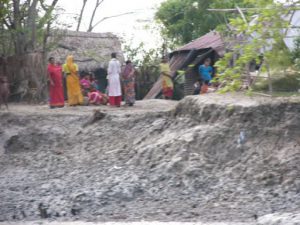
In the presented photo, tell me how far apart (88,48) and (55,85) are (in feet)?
31.7

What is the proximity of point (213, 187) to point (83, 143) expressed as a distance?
12.1 feet

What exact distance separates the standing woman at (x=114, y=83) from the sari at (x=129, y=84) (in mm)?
172

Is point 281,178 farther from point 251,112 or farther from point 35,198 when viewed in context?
point 35,198

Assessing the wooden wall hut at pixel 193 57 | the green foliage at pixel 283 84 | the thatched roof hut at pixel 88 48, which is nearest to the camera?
the green foliage at pixel 283 84

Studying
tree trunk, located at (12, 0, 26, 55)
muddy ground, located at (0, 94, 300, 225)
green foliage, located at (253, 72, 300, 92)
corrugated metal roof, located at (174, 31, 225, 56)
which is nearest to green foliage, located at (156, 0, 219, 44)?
corrugated metal roof, located at (174, 31, 225, 56)

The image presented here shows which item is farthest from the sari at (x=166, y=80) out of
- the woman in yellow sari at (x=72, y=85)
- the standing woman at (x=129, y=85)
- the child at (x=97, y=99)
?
the woman in yellow sari at (x=72, y=85)

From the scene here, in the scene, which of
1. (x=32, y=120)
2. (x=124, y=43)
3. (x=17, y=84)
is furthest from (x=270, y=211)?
(x=124, y=43)

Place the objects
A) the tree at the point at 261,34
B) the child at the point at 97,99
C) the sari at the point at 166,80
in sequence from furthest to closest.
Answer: the sari at the point at 166,80
the child at the point at 97,99
the tree at the point at 261,34

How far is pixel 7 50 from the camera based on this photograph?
75.2ft

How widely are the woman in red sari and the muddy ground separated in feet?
12.3

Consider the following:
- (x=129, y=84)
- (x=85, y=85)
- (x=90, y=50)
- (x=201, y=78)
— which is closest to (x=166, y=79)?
(x=201, y=78)

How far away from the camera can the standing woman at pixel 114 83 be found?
17.1 meters

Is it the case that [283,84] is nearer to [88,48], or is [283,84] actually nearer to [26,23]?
[26,23]

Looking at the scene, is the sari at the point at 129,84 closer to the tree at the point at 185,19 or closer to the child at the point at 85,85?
the child at the point at 85,85
